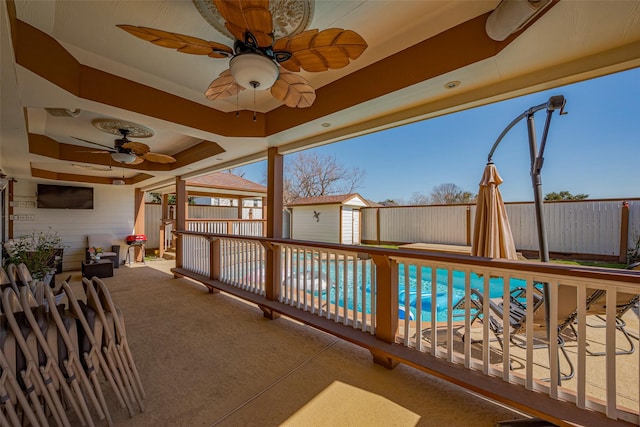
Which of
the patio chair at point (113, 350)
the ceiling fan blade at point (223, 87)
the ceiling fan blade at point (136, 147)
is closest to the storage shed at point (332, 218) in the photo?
the ceiling fan blade at point (136, 147)

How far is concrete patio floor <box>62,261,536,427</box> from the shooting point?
172 cm

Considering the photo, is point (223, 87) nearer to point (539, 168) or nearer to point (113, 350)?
point (113, 350)

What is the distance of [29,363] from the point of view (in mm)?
1304

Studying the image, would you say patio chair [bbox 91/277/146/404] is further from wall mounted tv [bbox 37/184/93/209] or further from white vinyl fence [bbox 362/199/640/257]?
white vinyl fence [bbox 362/199/640/257]

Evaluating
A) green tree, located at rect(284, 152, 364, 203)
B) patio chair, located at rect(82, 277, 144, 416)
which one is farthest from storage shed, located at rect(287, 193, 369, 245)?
patio chair, located at rect(82, 277, 144, 416)

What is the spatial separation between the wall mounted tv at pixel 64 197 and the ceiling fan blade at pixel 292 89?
26.8 ft

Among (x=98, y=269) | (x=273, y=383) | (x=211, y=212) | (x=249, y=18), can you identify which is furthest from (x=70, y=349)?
(x=211, y=212)

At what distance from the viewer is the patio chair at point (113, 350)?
1585mm

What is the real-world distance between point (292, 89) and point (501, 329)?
2982mm

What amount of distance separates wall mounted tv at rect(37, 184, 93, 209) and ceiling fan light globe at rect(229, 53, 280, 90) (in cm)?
826

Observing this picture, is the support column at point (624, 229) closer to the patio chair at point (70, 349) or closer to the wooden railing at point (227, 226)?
the wooden railing at point (227, 226)

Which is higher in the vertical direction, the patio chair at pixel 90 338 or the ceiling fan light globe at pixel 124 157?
the ceiling fan light globe at pixel 124 157

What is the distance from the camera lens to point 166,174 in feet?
19.0

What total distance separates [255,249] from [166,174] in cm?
339
